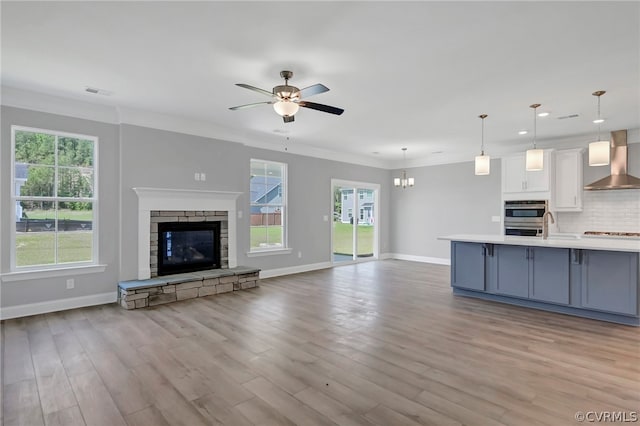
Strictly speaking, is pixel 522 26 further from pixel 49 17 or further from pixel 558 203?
pixel 558 203

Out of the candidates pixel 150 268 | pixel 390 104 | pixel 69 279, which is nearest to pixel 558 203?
pixel 390 104

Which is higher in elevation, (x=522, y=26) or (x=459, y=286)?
(x=522, y=26)

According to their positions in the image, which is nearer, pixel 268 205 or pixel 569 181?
pixel 569 181

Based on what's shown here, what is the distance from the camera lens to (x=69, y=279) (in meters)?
4.62

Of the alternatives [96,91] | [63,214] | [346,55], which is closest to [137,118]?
[96,91]

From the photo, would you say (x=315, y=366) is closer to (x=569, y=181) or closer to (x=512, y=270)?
(x=512, y=270)

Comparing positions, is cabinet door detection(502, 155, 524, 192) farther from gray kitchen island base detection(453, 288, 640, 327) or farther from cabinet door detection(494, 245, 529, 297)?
gray kitchen island base detection(453, 288, 640, 327)

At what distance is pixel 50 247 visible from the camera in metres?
4.58

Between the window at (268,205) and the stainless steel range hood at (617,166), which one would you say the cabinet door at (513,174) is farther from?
the window at (268,205)

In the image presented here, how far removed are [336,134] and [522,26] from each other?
4.03m

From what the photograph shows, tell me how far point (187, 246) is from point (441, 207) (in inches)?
248

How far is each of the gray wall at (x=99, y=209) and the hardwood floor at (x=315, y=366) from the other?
35cm

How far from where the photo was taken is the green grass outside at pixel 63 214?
4457mm

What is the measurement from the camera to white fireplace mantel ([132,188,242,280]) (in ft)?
16.8
